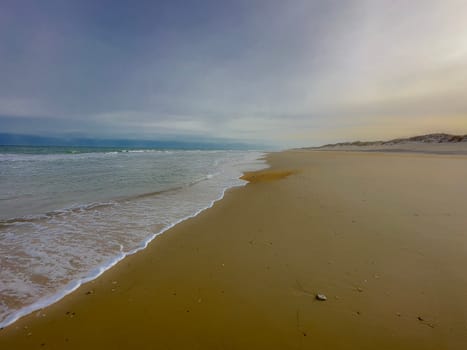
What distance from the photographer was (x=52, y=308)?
2596mm

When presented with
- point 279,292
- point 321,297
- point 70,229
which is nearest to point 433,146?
point 321,297

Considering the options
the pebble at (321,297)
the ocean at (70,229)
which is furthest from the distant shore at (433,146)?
the pebble at (321,297)

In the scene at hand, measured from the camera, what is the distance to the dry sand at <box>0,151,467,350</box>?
7.00 feet

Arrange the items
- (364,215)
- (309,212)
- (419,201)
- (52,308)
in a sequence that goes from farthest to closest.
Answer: (419,201), (309,212), (364,215), (52,308)

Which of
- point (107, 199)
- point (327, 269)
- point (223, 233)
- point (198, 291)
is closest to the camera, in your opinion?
point (198, 291)

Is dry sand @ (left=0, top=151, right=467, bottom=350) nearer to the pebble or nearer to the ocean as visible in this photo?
the pebble

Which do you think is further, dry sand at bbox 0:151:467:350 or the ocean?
the ocean

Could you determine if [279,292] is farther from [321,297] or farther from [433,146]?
[433,146]

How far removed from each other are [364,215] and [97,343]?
5195 mm

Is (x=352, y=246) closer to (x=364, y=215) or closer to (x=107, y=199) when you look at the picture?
(x=364, y=215)

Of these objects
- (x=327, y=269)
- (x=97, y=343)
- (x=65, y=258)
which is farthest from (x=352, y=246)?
(x=65, y=258)

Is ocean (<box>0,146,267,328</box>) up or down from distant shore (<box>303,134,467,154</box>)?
down

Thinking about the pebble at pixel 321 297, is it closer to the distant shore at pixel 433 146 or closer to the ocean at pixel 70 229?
the ocean at pixel 70 229

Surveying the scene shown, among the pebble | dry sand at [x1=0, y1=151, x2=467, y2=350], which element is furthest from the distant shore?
the pebble
